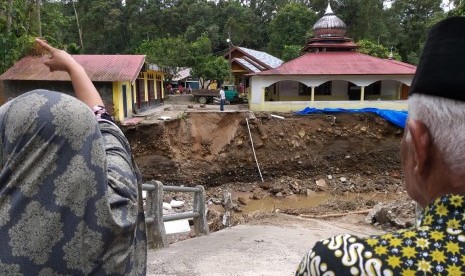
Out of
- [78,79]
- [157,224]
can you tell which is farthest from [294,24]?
[78,79]

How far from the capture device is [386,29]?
35.0 metres

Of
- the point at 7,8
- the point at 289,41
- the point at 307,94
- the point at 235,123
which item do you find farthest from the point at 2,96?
the point at 289,41

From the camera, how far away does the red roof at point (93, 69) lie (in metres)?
15.2

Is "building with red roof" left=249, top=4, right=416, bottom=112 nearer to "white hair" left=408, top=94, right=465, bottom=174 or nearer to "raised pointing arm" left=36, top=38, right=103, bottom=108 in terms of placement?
"raised pointing arm" left=36, top=38, right=103, bottom=108

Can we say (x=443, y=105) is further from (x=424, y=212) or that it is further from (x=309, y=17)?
(x=309, y=17)

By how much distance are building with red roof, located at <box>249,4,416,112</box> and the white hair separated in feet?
61.8

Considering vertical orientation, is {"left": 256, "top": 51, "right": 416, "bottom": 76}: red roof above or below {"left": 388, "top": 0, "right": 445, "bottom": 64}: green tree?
below

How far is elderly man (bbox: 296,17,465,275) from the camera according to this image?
848mm

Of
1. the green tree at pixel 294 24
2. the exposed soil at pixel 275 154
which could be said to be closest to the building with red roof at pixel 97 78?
the exposed soil at pixel 275 154

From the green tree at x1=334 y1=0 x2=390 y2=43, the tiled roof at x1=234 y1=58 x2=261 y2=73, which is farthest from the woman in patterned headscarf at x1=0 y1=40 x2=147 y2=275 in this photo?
the green tree at x1=334 y1=0 x2=390 y2=43

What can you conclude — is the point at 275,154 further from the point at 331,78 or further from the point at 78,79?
the point at 78,79

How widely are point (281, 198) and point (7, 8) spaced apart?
1202cm

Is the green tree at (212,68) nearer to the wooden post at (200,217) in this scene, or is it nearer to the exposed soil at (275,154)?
the exposed soil at (275,154)

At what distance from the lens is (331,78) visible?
20.0 metres
